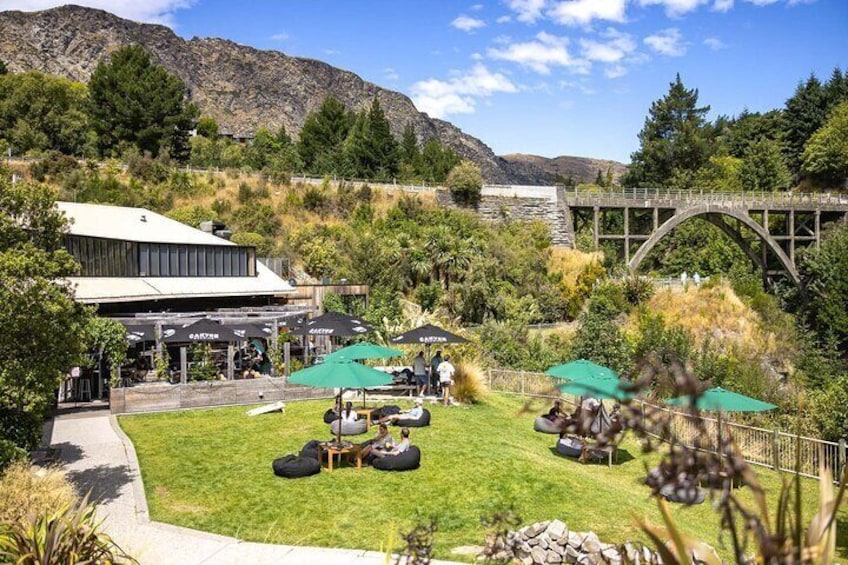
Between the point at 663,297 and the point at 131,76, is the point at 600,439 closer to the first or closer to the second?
the point at 663,297

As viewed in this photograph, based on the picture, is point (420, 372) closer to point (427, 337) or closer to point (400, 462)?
point (427, 337)

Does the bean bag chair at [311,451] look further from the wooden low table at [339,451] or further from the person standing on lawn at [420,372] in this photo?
the person standing on lawn at [420,372]

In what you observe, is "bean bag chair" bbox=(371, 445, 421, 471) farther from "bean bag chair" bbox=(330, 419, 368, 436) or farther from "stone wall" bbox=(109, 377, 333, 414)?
"stone wall" bbox=(109, 377, 333, 414)

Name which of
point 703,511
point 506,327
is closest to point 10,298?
point 703,511

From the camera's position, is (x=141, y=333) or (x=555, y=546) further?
(x=141, y=333)

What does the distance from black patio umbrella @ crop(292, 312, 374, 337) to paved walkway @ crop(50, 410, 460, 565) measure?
23.9 feet

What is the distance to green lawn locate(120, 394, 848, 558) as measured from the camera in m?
A: 10.9

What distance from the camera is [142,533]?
34.2ft

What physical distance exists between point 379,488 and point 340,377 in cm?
243

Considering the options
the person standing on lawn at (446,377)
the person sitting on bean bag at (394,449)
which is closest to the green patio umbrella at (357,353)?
the person standing on lawn at (446,377)

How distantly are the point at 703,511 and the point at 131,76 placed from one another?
198 ft

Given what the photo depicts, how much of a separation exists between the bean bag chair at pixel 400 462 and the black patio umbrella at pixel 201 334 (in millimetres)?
8215

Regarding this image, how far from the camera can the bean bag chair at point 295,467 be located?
13.0m

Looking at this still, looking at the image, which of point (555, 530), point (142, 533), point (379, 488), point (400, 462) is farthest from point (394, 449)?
point (142, 533)
